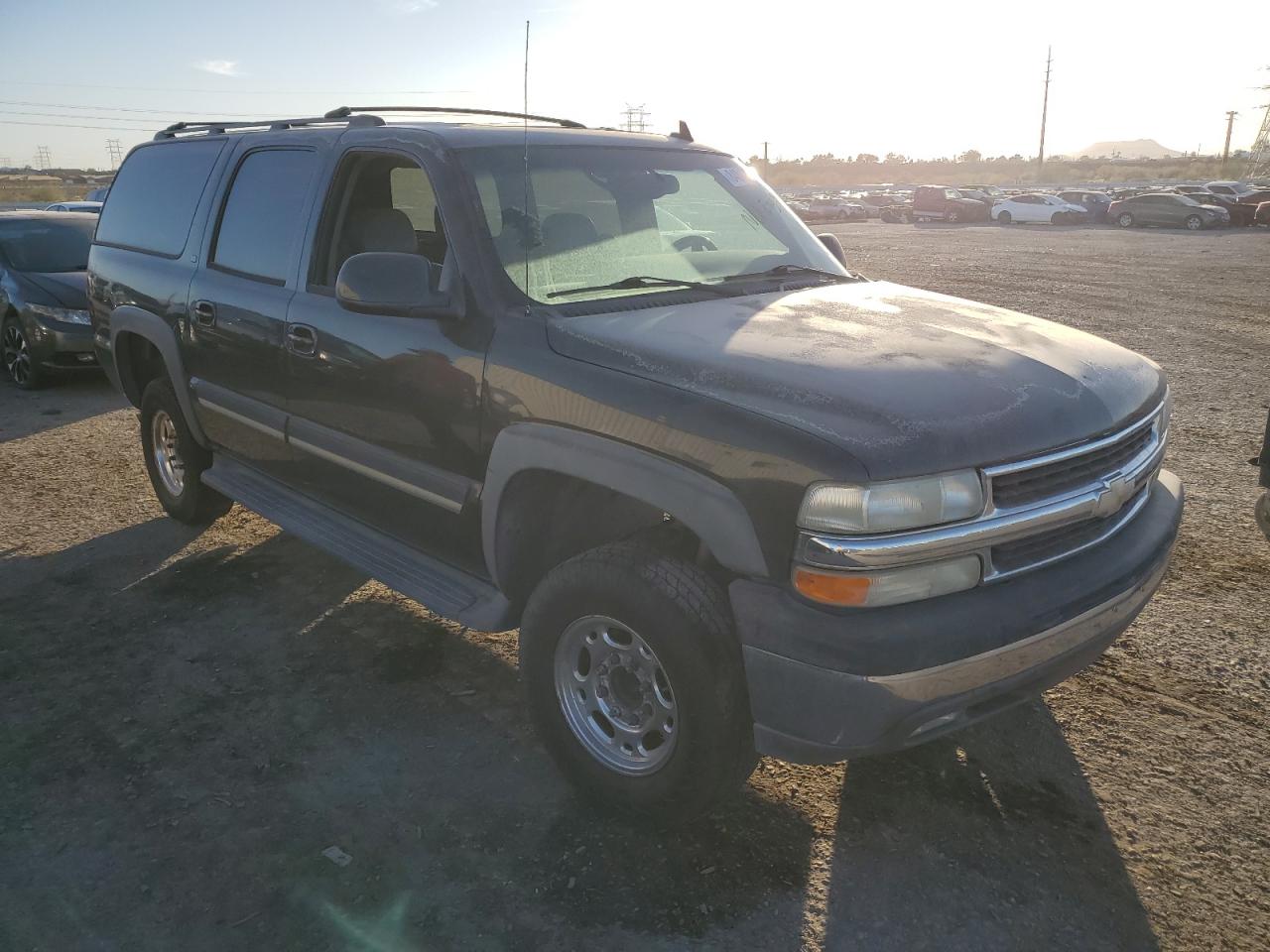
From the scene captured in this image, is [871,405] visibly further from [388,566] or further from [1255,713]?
[1255,713]

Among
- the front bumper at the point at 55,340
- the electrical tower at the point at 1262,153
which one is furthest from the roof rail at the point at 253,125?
the electrical tower at the point at 1262,153

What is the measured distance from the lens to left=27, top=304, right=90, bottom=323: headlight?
8758mm

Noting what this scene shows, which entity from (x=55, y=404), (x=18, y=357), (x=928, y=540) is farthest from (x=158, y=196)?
(x=18, y=357)

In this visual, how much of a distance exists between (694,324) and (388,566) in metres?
1.48

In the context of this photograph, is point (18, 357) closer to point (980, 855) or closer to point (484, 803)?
point (484, 803)

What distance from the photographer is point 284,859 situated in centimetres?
274

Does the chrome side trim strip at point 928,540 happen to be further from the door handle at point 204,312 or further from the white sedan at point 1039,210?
the white sedan at point 1039,210

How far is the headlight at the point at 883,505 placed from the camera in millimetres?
2244

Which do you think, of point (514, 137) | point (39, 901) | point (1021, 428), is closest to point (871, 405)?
point (1021, 428)

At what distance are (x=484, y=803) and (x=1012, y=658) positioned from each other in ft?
5.38

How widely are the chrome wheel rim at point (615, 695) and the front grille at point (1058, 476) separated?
101 centimetres

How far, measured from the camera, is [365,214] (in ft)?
12.6

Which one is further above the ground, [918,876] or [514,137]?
[514,137]

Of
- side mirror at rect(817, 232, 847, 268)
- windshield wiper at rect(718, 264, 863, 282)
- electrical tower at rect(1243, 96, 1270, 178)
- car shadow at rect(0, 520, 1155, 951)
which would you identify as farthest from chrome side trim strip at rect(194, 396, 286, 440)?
electrical tower at rect(1243, 96, 1270, 178)
